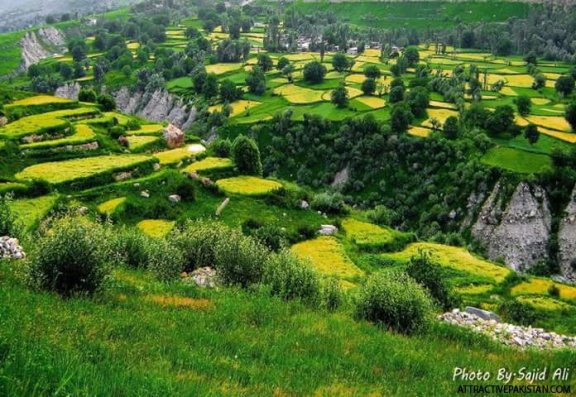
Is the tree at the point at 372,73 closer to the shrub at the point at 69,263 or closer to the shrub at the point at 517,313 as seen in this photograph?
the shrub at the point at 517,313

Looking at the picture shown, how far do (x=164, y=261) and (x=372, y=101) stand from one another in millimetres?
116120

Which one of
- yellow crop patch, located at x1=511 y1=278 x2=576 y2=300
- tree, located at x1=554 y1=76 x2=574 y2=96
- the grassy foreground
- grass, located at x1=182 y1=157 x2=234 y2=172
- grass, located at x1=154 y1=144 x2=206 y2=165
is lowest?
yellow crop patch, located at x1=511 y1=278 x2=576 y2=300

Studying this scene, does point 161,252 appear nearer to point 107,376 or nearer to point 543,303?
point 107,376

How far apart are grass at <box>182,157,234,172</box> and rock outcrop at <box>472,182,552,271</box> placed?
52169 millimetres

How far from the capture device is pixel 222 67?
184250 millimetres

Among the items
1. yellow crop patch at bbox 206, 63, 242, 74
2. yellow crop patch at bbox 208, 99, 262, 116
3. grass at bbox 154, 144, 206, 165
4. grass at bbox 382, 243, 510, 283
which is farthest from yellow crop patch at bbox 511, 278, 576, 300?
yellow crop patch at bbox 206, 63, 242, 74

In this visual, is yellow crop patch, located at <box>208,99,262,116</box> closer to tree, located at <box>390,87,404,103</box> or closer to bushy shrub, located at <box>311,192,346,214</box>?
tree, located at <box>390,87,404,103</box>

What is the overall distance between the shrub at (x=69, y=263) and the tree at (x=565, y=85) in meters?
144

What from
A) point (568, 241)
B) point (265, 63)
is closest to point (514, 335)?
point (568, 241)

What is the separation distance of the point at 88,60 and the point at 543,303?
188400mm

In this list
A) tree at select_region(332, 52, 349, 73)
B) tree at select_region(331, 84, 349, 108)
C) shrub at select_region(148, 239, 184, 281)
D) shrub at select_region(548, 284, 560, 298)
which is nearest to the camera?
shrub at select_region(148, 239, 184, 281)

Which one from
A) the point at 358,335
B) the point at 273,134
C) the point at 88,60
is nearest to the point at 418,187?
the point at 273,134

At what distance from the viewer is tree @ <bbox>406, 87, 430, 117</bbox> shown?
123m

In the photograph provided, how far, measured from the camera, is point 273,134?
127188 mm
